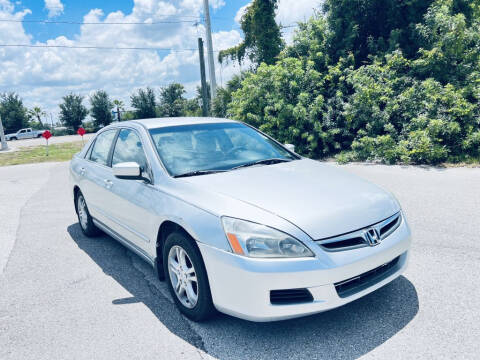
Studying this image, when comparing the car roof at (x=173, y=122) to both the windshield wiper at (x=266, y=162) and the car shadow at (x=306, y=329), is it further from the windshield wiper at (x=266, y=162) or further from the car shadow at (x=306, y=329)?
the car shadow at (x=306, y=329)

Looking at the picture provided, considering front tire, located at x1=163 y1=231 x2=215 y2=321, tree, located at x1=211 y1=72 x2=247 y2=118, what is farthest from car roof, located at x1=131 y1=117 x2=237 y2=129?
tree, located at x1=211 y1=72 x2=247 y2=118

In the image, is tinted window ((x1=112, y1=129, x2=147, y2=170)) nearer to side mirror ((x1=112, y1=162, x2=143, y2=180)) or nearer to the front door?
the front door

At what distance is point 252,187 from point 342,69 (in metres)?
10.6

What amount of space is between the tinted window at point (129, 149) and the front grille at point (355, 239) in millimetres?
1962

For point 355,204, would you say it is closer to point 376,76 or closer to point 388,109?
point 388,109

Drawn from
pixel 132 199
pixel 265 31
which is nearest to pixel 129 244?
pixel 132 199

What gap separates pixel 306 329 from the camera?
9.16ft

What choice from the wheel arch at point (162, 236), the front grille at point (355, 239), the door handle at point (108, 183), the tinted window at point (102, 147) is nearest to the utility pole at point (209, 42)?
the tinted window at point (102, 147)

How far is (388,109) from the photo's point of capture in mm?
10211

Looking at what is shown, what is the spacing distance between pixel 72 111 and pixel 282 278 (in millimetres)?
57757

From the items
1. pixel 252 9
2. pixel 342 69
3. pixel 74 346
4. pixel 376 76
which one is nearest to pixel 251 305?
pixel 74 346

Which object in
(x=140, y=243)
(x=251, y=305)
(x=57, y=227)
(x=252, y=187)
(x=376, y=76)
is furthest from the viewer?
(x=376, y=76)

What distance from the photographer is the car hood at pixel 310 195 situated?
2531 millimetres

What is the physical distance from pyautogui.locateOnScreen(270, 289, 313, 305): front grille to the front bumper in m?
0.03
